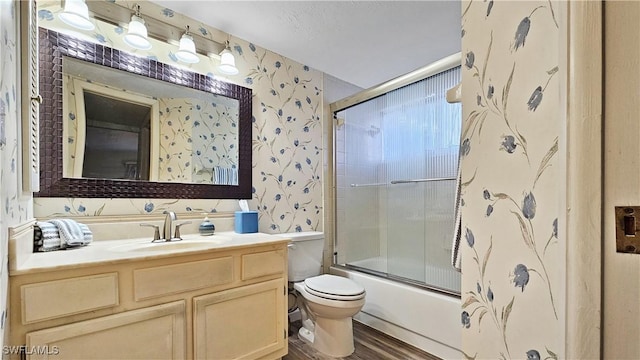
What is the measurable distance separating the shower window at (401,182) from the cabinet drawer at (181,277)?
1322 mm

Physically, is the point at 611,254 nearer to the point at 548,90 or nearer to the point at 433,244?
the point at 548,90

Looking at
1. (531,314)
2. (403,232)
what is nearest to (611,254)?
(531,314)

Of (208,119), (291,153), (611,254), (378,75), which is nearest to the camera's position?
(611,254)

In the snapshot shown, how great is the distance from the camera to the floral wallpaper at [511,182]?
514 mm

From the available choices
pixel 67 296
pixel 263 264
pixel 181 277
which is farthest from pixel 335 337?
pixel 67 296

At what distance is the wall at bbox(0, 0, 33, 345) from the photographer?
0.84 metres

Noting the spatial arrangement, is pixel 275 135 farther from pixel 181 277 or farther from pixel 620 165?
pixel 620 165

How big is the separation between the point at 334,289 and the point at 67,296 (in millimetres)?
1326

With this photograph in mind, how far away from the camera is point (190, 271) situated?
4.52ft

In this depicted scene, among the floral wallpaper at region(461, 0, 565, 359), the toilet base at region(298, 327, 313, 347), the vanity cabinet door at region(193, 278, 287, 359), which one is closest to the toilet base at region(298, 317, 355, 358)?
the toilet base at region(298, 327, 313, 347)

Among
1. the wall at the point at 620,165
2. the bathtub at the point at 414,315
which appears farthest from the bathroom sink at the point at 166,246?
the wall at the point at 620,165

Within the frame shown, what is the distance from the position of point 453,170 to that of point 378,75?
1305 millimetres

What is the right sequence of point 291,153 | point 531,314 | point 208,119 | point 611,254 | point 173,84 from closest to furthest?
point 611,254 < point 531,314 < point 173,84 < point 208,119 < point 291,153

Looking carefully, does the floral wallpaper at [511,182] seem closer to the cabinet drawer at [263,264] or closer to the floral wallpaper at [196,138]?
the cabinet drawer at [263,264]
